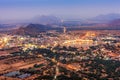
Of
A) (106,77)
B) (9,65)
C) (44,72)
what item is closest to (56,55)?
(9,65)

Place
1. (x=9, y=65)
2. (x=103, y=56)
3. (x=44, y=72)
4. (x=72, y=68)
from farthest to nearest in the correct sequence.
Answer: (x=103, y=56) → (x=9, y=65) → (x=72, y=68) → (x=44, y=72)

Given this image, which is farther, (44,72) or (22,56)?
(22,56)

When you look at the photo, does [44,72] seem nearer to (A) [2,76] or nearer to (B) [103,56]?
(A) [2,76]

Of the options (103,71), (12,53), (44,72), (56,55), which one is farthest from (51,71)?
(12,53)

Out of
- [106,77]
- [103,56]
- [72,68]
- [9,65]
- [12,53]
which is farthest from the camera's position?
[12,53]

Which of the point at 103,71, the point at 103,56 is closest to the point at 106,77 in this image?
the point at 103,71

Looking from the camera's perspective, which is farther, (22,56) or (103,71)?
(22,56)

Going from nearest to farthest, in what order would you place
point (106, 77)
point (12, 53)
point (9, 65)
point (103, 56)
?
1. point (106, 77)
2. point (9, 65)
3. point (103, 56)
4. point (12, 53)

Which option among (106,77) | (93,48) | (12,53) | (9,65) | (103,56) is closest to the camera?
(106,77)

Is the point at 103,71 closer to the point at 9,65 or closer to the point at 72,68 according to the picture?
the point at 72,68
